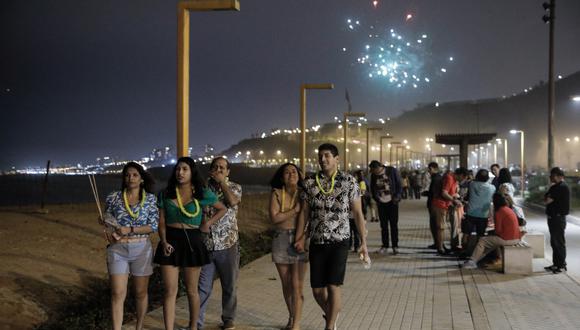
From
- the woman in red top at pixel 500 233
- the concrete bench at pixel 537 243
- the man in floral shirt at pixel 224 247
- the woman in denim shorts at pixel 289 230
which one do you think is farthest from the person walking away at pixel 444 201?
the man in floral shirt at pixel 224 247

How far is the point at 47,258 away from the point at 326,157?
22.0 ft

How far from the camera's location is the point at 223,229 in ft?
21.3

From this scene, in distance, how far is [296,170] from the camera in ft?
20.8

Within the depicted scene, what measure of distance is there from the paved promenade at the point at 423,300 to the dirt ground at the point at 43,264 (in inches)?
77.1

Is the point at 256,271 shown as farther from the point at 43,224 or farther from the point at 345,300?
the point at 43,224

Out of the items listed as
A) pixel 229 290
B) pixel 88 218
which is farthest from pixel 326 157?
pixel 88 218

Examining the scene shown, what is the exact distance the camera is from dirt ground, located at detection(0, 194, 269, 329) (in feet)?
27.2

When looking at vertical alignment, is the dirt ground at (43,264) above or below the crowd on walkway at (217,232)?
below

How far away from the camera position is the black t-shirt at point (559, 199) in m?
9.86

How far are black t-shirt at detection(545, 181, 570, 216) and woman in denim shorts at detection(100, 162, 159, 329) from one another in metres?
6.66

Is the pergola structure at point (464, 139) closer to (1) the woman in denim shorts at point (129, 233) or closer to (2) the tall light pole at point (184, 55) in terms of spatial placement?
(2) the tall light pole at point (184, 55)

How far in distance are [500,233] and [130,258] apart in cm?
661

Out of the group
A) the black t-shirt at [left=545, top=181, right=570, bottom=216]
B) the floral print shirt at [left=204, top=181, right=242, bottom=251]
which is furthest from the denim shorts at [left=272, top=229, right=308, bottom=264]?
the black t-shirt at [left=545, top=181, right=570, bottom=216]

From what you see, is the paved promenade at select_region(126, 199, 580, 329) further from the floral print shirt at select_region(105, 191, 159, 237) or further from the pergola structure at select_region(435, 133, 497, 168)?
the pergola structure at select_region(435, 133, 497, 168)
